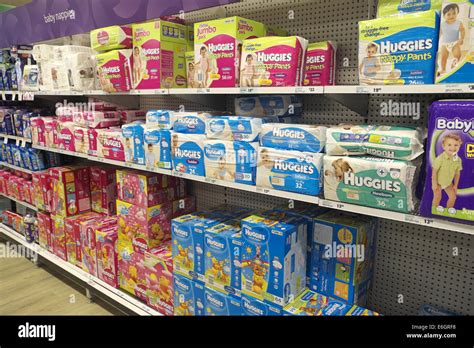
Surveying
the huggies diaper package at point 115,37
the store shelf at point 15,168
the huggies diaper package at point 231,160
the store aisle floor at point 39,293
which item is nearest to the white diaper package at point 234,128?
the huggies diaper package at point 231,160

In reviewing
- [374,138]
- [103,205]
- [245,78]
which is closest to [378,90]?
[374,138]

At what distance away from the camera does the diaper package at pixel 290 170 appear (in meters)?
1.74

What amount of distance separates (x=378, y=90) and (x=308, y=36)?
91 centimetres

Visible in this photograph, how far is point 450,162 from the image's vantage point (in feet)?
4.44

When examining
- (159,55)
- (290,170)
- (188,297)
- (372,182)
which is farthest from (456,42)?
(188,297)

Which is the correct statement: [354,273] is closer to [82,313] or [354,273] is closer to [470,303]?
[470,303]

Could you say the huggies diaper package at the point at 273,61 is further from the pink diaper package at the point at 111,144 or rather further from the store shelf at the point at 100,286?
the store shelf at the point at 100,286

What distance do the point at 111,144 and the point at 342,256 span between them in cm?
183

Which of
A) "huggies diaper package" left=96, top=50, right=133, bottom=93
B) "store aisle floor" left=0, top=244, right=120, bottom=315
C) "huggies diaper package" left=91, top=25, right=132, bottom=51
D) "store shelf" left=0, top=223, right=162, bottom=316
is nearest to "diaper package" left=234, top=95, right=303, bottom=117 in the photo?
"huggies diaper package" left=96, top=50, right=133, bottom=93

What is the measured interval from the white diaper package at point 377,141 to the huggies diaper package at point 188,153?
2.60 feet

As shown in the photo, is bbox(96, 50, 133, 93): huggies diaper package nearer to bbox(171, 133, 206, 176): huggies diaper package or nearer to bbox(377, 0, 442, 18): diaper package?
bbox(171, 133, 206, 176): huggies diaper package

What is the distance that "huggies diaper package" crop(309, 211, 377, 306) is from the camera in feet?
6.15

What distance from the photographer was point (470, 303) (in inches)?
75.6

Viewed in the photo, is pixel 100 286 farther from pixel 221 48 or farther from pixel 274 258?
pixel 221 48
